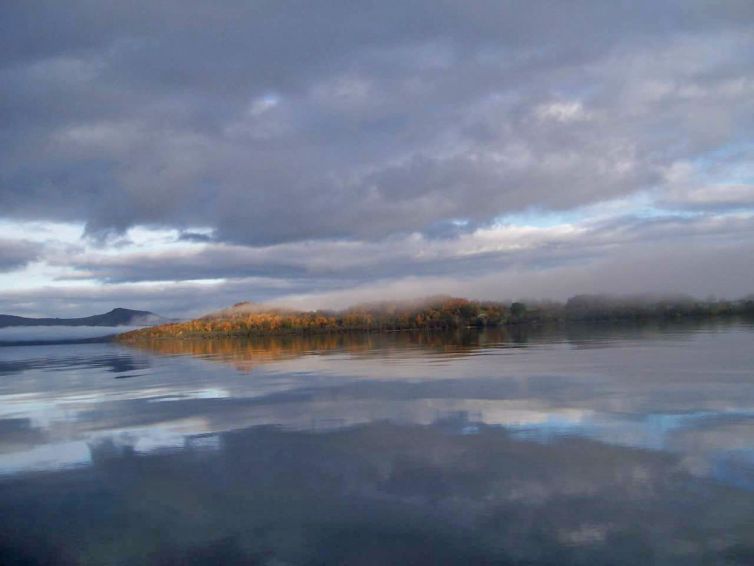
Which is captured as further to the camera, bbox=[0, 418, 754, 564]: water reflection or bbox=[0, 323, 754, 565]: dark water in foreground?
bbox=[0, 323, 754, 565]: dark water in foreground

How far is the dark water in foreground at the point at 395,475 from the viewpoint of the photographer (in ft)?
24.5

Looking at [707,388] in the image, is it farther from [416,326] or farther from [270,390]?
[416,326]

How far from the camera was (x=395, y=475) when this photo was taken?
33.4 feet

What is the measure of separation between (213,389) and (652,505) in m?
16.8

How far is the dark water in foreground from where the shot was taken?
7453 mm

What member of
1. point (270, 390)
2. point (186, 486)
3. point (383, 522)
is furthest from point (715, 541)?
point (270, 390)

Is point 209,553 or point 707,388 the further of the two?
point 707,388

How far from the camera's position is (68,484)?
34.8 ft

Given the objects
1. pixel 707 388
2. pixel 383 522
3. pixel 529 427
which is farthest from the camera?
pixel 707 388

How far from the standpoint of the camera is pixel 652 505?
8383 mm

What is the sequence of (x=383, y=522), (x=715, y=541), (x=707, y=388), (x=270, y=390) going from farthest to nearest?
(x=270, y=390) < (x=707, y=388) < (x=383, y=522) < (x=715, y=541)

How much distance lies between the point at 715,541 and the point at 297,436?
8.23 metres

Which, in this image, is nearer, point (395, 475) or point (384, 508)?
point (384, 508)

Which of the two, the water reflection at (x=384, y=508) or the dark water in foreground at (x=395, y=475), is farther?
the dark water in foreground at (x=395, y=475)
